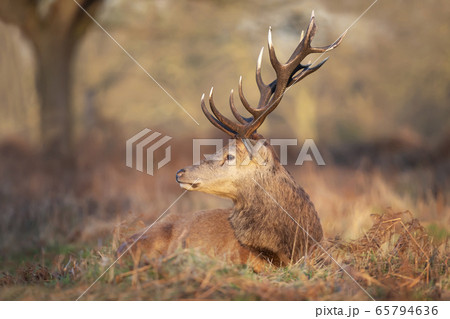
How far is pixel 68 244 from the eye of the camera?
25.5 ft

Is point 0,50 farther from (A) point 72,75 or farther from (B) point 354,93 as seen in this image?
(B) point 354,93

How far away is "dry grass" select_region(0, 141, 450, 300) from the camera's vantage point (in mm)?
4137

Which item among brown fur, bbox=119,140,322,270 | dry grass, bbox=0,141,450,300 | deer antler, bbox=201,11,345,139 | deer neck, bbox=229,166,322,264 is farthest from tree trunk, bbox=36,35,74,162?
deer neck, bbox=229,166,322,264

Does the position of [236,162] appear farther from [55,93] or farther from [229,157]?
[55,93]

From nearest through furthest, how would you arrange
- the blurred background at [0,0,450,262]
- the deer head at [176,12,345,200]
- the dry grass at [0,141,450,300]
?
the dry grass at [0,141,450,300] < the deer head at [176,12,345,200] < the blurred background at [0,0,450,262]

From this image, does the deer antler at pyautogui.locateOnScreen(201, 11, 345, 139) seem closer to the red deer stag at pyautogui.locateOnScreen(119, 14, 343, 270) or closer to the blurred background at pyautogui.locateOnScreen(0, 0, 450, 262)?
the red deer stag at pyautogui.locateOnScreen(119, 14, 343, 270)

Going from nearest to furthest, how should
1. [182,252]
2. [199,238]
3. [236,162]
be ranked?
[182,252]
[199,238]
[236,162]

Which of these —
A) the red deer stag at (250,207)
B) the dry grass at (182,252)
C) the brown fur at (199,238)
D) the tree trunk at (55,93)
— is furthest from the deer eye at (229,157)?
the tree trunk at (55,93)

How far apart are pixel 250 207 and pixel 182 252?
1051 mm

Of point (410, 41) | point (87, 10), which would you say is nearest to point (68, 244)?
point (87, 10)

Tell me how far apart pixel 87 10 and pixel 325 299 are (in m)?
9.70

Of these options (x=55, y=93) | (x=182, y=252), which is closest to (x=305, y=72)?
(x=182, y=252)

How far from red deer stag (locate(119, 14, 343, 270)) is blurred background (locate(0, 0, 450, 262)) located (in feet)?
5.45

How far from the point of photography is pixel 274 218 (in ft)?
16.9
